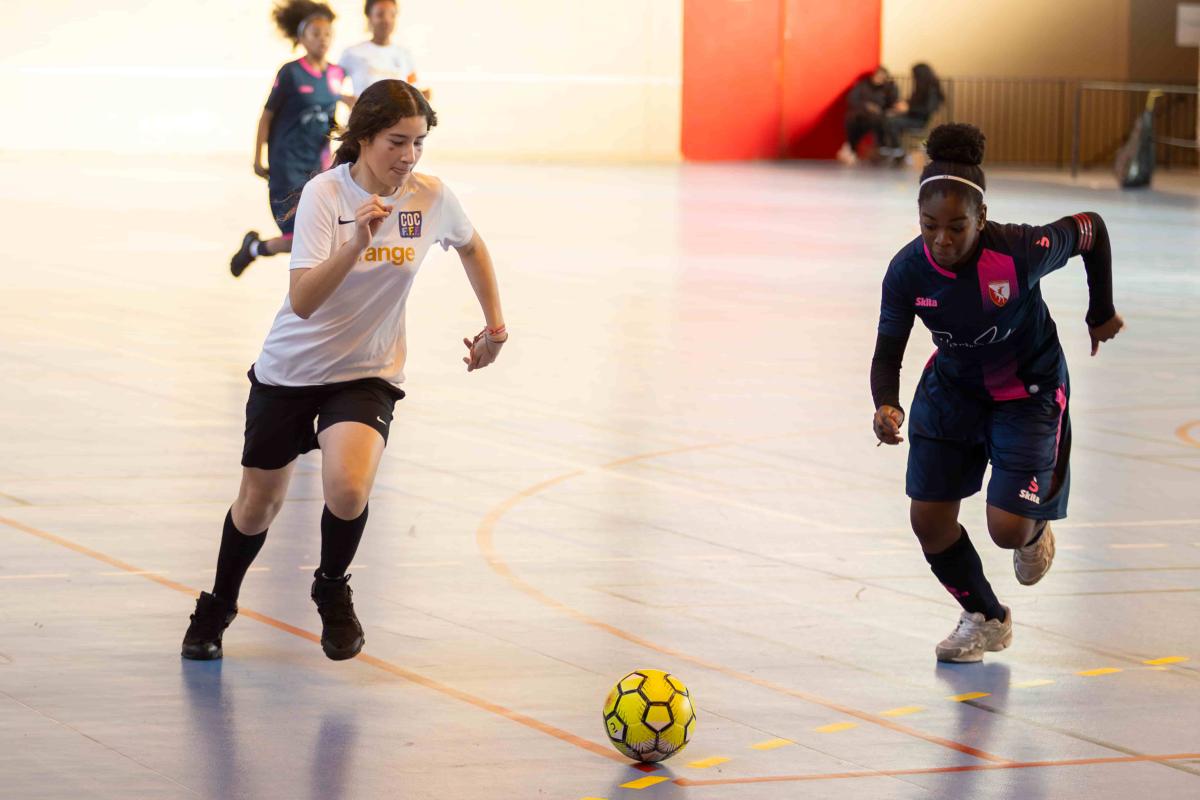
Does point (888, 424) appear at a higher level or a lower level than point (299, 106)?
lower

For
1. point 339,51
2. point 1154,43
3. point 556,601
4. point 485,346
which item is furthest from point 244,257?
point 1154,43

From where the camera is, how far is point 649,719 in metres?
4.58

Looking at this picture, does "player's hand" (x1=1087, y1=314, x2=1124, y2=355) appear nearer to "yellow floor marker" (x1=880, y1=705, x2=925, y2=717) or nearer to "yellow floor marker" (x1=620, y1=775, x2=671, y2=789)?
"yellow floor marker" (x1=880, y1=705, x2=925, y2=717)

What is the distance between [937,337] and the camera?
5473 millimetres

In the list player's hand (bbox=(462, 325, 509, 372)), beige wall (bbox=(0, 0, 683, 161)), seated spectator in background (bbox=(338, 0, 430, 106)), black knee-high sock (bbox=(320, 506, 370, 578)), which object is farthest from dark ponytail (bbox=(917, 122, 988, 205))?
beige wall (bbox=(0, 0, 683, 161))

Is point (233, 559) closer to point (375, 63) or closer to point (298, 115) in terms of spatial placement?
point (298, 115)

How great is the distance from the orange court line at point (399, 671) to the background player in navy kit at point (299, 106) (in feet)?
19.9

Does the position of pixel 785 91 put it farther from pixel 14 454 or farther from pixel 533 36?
pixel 14 454

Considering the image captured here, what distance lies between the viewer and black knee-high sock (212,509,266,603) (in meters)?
5.47

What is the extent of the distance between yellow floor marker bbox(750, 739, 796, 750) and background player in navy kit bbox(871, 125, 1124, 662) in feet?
2.97

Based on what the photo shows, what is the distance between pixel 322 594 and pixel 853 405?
5005mm

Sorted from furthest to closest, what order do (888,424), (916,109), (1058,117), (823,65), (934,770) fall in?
(1058,117) → (823,65) → (916,109) → (888,424) → (934,770)

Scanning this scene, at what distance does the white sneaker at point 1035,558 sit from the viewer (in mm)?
5781

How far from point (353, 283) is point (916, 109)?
26.3 metres
